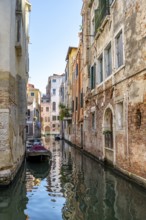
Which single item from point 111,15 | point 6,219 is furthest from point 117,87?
point 6,219

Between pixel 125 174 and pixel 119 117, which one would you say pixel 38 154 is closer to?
pixel 119 117

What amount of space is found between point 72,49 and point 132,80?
2383 cm

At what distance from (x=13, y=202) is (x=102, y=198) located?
7.47 ft

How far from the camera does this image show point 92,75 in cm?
1543

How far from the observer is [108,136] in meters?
11.8

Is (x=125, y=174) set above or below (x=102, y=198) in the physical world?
above

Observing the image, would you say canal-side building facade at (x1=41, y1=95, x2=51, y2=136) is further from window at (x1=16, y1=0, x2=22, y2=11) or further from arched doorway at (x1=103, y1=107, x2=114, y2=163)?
window at (x1=16, y1=0, x2=22, y2=11)

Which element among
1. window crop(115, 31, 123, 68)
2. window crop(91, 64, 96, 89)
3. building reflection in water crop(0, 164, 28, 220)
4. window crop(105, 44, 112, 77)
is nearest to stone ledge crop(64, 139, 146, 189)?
building reflection in water crop(0, 164, 28, 220)

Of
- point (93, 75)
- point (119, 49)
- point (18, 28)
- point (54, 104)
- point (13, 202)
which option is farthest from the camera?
point (54, 104)

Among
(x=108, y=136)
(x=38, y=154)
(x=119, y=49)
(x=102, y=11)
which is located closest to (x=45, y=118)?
(x=38, y=154)

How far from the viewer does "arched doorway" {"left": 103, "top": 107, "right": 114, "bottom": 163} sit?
36.5 feet

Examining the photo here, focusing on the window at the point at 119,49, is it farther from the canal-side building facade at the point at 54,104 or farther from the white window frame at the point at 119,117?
the canal-side building facade at the point at 54,104

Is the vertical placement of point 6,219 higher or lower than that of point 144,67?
lower

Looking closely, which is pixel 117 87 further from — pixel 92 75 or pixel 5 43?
pixel 92 75
